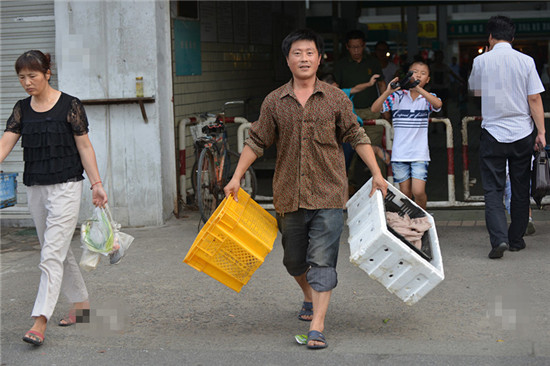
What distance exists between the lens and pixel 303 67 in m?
4.94

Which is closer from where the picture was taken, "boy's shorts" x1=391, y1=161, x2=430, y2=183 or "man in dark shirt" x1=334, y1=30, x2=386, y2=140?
"boy's shorts" x1=391, y1=161, x2=430, y2=183

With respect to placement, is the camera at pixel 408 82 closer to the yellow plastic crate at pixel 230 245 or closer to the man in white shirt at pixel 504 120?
the man in white shirt at pixel 504 120

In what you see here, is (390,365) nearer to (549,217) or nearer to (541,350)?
(541,350)

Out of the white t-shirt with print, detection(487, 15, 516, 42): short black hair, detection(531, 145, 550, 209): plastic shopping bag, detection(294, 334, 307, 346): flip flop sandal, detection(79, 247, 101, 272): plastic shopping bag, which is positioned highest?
detection(487, 15, 516, 42): short black hair

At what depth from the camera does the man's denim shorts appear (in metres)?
4.95

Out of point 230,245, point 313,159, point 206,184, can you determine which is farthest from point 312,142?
point 206,184

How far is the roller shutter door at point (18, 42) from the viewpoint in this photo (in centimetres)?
909

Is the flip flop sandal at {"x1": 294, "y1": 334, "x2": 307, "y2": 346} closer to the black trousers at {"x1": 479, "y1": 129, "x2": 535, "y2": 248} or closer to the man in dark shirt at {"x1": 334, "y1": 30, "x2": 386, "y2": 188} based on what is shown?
the black trousers at {"x1": 479, "y1": 129, "x2": 535, "y2": 248}

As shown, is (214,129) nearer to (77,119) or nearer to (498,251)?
(498,251)

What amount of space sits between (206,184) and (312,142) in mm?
3954

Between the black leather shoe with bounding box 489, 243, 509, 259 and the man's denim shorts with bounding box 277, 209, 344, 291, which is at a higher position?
the man's denim shorts with bounding box 277, 209, 344, 291

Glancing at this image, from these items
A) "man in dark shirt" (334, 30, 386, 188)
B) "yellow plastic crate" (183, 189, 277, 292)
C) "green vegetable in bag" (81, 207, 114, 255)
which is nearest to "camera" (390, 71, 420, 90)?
"man in dark shirt" (334, 30, 386, 188)

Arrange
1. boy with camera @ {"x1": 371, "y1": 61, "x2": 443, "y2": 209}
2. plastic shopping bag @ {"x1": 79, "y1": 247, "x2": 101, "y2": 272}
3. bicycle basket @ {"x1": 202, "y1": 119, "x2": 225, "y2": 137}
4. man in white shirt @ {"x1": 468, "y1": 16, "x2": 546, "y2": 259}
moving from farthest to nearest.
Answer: bicycle basket @ {"x1": 202, "y1": 119, "x2": 225, "y2": 137}
boy with camera @ {"x1": 371, "y1": 61, "x2": 443, "y2": 209}
man in white shirt @ {"x1": 468, "y1": 16, "x2": 546, "y2": 259}
plastic shopping bag @ {"x1": 79, "y1": 247, "x2": 101, "y2": 272}

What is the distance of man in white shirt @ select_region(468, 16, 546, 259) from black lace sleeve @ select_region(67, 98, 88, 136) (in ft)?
11.6
